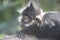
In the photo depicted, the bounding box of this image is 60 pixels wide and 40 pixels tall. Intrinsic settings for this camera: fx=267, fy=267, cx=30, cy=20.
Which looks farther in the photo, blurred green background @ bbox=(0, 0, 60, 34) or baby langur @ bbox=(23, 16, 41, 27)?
blurred green background @ bbox=(0, 0, 60, 34)

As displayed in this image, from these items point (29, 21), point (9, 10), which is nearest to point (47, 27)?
point (29, 21)

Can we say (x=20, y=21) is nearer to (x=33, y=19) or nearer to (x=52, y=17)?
(x=33, y=19)

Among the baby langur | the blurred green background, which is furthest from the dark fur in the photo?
the blurred green background

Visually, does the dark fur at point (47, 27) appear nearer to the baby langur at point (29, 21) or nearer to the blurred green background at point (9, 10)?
the baby langur at point (29, 21)

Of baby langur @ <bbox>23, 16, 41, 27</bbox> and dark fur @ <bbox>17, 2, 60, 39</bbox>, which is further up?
baby langur @ <bbox>23, 16, 41, 27</bbox>

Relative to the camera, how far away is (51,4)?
3877 mm

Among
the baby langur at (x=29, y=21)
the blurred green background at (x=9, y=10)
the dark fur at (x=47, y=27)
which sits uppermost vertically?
the blurred green background at (x=9, y=10)

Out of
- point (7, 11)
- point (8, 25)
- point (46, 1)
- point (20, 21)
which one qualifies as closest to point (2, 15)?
point (7, 11)

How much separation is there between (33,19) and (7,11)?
2219 mm

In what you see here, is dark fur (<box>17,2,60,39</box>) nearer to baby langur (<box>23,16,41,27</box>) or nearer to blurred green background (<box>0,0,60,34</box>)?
baby langur (<box>23,16,41,27</box>)

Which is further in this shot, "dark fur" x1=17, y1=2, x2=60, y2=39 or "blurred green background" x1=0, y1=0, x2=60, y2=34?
"blurred green background" x1=0, y1=0, x2=60, y2=34

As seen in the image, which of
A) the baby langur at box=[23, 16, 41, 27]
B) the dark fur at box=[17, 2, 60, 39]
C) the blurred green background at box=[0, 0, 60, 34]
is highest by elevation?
the blurred green background at box=[0, 0, 60, 34]

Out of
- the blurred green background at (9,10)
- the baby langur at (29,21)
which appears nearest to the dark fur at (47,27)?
the baby langur at (29,21)

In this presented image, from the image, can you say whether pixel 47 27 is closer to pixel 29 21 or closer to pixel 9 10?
pixel 29 21
